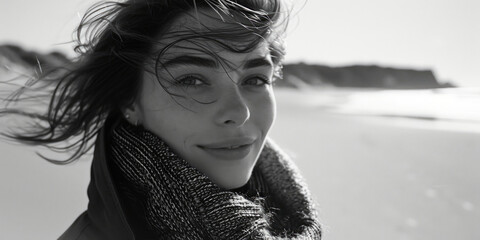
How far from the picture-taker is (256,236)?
4.17ft

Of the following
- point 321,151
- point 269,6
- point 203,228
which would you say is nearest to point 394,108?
point 321,151

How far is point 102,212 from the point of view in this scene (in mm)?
1349

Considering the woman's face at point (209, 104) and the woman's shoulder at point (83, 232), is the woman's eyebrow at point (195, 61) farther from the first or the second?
the woman's shoulder at point (83, 232)

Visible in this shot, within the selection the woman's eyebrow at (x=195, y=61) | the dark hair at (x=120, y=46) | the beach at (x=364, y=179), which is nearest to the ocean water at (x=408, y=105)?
the beach at (x=364, y=179)

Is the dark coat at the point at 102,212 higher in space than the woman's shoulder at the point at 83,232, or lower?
higher

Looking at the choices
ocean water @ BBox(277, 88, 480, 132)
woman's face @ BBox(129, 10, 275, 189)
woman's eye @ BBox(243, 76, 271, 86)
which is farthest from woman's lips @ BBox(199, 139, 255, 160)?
ocean water @ BBox(277, 88, 480, 132)

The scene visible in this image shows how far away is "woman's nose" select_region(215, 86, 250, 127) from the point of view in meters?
1.28

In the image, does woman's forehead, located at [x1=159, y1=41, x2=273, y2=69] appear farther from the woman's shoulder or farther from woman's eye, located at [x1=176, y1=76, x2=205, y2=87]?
the woman's shoulder

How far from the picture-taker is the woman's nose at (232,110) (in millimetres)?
1279

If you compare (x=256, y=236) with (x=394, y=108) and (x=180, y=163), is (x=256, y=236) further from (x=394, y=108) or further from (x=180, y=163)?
(x=394, y=108)

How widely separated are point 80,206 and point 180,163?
4.95 feet

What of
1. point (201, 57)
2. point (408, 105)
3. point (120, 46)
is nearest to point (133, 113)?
point (120, 46)

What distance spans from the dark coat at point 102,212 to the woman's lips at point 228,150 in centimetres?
26

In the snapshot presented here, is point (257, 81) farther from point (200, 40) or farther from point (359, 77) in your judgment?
point (359, 77)
